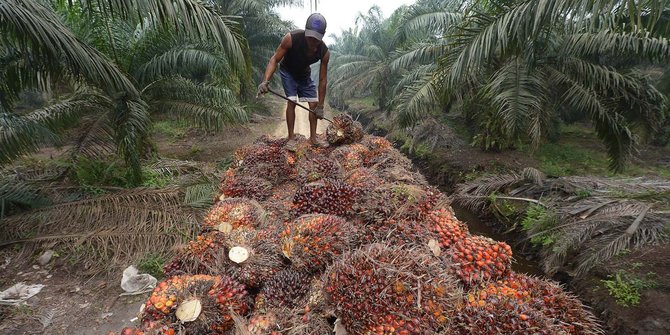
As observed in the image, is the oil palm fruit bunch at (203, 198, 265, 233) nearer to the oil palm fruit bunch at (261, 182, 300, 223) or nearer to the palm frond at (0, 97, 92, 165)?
the oil palm fruit bunch at (261, 182, 300, 223)

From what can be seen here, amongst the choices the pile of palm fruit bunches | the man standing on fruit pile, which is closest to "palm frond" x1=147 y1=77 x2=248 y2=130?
the man standing on fruit pile

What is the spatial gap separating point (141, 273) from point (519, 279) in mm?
3137

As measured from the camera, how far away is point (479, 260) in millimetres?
1578

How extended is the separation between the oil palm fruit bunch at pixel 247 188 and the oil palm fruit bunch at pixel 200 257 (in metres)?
0.81

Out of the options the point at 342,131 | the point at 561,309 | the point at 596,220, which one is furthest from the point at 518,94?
the point at 561,309

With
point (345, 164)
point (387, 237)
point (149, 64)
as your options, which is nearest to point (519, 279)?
point (387, 237)

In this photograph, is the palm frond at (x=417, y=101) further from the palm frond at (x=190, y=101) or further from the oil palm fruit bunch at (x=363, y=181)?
the oil palm fruit bunch at (x=363, y=181)

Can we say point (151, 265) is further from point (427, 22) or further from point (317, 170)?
point (427, 22)

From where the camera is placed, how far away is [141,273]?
122 inches

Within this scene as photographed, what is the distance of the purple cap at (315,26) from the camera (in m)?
3.33

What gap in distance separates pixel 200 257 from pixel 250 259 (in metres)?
0.30

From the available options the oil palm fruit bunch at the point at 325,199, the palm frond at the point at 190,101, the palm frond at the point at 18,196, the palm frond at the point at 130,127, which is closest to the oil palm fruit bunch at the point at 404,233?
the oil palm fruit bunch at the point at 325,199

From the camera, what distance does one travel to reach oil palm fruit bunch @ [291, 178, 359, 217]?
2.04m

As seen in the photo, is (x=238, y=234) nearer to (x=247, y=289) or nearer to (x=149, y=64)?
(x=247, y=289)
